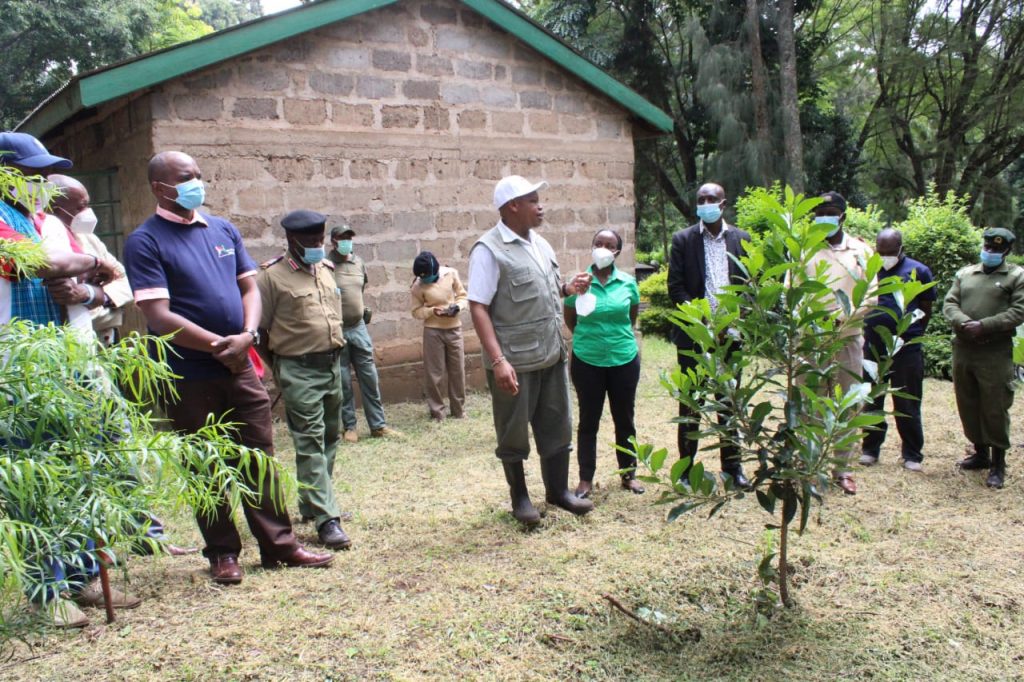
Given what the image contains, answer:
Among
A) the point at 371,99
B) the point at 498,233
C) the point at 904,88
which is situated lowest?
the point at 498,233

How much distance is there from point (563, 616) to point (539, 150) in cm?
654

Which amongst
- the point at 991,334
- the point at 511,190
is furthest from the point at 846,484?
the point at 511,190

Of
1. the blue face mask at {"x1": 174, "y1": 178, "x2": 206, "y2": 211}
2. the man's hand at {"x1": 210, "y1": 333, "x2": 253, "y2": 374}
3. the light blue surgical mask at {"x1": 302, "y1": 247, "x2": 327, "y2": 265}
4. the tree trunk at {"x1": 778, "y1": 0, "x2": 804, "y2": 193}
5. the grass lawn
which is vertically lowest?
the grass lawn

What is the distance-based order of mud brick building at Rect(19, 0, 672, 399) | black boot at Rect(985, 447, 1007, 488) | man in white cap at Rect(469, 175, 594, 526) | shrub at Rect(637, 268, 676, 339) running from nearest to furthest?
man in white cap at Rect(469, 175, 594, 526) < black boot at Rect(985, 447, 1007, 488) < mud brick building at Rect(19, 0, 672, 399) < shrub at Rect(637, 268, 676, 339)

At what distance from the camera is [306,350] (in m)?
4.56

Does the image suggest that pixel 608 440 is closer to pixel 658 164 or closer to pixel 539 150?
pixel 539 150

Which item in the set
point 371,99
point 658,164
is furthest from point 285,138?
point 658,164

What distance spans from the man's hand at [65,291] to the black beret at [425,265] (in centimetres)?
455

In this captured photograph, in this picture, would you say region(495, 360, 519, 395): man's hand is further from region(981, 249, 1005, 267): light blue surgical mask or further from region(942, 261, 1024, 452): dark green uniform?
region(981, 249, 1005, 267): light blue surgical mask

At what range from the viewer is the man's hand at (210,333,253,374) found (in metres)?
3.78

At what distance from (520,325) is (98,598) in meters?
2.44

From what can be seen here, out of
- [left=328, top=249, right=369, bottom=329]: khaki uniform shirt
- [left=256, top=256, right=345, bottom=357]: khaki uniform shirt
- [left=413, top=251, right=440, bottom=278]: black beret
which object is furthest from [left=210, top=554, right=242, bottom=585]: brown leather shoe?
[left=413, top=251, right=440, bottom=278]: black beret

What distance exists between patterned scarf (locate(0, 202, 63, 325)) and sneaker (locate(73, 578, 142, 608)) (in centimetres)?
123

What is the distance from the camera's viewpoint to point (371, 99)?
820cm
